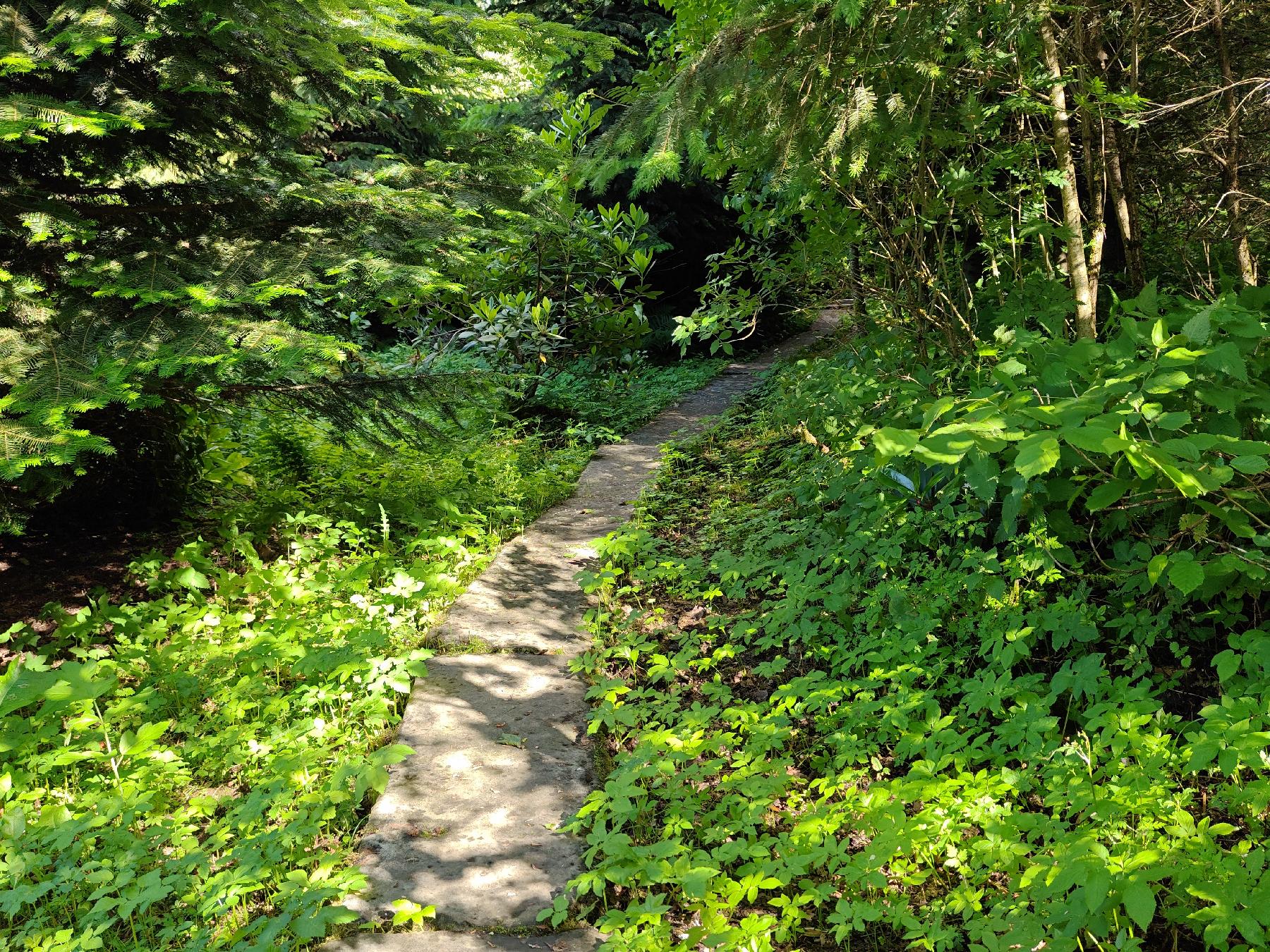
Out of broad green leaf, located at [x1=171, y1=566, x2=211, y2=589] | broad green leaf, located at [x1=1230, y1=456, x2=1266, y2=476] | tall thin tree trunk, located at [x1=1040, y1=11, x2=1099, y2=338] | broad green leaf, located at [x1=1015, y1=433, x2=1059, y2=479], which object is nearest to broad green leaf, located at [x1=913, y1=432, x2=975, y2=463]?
broad green leaf, located at [x1=1015, y1=433, x2=1059, y2=479]

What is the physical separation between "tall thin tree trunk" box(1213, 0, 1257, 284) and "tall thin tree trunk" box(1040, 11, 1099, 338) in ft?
2.05

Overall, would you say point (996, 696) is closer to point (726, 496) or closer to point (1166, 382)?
point (1166, 382)

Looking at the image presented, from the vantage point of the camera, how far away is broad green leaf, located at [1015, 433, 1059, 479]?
80.0 inches

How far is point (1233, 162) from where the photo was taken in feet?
12.5

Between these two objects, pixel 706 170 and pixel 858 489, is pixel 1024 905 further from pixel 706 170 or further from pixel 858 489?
pixel 706 170

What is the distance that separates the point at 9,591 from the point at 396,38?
3.44m

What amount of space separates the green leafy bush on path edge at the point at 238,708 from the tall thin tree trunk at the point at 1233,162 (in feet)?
13.7

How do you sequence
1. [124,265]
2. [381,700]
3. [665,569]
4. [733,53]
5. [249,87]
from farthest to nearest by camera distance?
1. [665,569]
2. [249,87]
3. [124,265]
4. [381,700]
5. [733,53]

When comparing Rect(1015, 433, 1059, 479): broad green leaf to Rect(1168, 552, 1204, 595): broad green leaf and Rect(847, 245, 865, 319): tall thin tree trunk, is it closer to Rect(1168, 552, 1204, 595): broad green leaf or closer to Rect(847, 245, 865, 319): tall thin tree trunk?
Rect(1168, 552, 1204, 595): broad green leaf

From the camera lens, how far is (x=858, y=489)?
4.05 m

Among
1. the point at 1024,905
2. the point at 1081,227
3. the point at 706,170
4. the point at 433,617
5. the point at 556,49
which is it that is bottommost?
the point at 1024,905

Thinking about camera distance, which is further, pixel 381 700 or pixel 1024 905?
pixel 381 700

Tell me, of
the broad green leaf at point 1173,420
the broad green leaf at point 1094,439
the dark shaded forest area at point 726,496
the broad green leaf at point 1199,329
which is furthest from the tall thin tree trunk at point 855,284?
the broad green leaf at point 1094,439

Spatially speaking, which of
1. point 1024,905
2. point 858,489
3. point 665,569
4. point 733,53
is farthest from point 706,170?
point 1024,905
